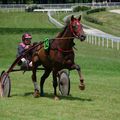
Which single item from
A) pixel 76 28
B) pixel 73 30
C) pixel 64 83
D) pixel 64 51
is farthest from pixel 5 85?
pixel 76 28

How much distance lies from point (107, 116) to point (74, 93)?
14.7ft

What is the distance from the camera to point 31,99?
13.2 metres

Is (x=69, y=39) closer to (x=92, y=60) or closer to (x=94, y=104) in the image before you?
(x=94, y=104)

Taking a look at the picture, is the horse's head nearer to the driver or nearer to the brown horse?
the brown horse

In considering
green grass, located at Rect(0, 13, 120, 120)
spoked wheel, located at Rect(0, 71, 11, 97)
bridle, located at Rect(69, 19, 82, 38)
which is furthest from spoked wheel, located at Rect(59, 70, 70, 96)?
bridle, located at Rect(69, 19, 82, 38)

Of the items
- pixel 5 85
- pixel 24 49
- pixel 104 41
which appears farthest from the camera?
pixel 104 41

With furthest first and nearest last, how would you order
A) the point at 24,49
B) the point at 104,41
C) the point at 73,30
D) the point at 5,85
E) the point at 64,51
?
the point at 104,41 → the point at 24,49 → the point at 5,85 → the point at 64,51 → the point at 73,30

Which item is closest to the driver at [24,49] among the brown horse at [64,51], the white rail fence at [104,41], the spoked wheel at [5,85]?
the spoked wheel at [5,85]

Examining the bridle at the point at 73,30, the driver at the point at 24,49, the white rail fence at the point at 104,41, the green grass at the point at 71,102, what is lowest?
the white rail fence at the point at 104,41

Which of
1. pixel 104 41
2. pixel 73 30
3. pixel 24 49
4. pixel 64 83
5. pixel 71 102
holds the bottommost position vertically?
pixel 104 41

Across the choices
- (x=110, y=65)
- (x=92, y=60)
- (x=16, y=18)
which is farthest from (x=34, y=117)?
(x=16, y=18)

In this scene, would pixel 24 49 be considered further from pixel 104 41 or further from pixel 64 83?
pixel 104 41

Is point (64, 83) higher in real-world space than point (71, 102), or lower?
higher

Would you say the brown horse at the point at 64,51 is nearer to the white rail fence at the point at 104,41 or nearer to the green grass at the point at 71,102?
the green grass at the point at 71,102
